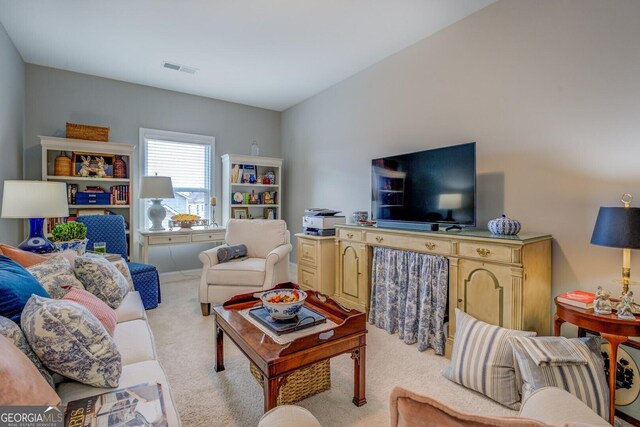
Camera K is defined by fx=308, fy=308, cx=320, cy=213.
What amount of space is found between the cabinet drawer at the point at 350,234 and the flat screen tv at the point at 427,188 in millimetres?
246

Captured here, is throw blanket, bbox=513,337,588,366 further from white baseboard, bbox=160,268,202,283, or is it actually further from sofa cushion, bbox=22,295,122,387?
white baseboard, bbox=160,268,202,283

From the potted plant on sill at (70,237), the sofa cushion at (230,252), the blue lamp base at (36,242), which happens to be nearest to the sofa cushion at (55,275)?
the blue lamp base at (36,242)

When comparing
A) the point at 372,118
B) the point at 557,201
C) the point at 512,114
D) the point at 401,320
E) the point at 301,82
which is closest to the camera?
the point at 557,201

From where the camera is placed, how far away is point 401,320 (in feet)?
8.48

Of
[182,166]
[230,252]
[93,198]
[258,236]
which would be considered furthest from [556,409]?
[182,166]

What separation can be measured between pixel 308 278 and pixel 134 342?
2098mm

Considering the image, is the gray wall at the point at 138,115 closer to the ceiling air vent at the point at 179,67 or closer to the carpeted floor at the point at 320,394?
the ceiling air vent at the point at 179,67

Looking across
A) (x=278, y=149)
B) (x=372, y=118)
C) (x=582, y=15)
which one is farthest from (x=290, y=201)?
(x=582, y=15)

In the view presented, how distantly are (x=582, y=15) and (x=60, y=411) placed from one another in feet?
10.7

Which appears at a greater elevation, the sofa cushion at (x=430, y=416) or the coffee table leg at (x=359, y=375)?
the sofa cushion at (x=430, y=416)

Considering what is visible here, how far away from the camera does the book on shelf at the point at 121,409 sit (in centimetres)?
91

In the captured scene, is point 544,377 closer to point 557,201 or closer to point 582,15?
point 557,201

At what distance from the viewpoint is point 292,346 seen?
143cm

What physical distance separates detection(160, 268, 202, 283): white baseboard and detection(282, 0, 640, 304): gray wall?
3.31m
